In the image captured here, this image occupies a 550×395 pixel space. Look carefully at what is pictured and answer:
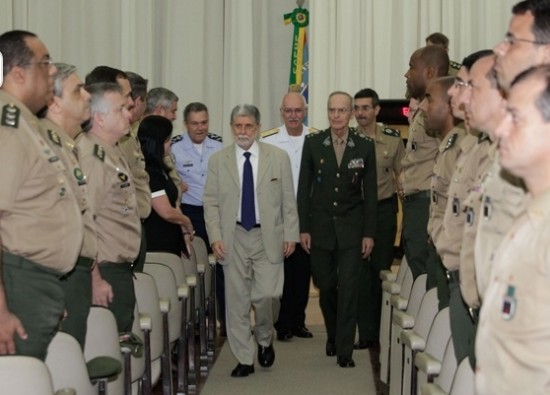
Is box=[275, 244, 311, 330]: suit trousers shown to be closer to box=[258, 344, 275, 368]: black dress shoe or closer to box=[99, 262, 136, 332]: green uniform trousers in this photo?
box=[258, 344, 275, 368]: black dress shoe

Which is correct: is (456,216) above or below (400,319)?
above

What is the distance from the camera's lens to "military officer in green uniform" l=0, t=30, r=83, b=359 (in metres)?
3.46

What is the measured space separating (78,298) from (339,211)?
9.85 ft

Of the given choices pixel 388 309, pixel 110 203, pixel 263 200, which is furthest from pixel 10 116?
pixel 263 200

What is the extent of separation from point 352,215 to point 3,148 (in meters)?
3.56

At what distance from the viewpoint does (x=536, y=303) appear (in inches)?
88.0

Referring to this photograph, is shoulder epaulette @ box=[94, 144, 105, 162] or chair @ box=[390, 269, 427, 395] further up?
shoulder epaulette @ box=[94, 144, 105, 162]

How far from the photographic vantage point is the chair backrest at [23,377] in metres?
2.78

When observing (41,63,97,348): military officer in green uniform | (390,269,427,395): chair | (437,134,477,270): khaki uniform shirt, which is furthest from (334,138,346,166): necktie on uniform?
(437,134,477,270): khaki uniform shirt

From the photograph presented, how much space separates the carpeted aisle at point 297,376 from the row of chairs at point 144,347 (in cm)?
13

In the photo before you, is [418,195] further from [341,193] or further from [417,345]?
[417,345]

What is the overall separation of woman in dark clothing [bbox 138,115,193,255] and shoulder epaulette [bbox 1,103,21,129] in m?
2.53

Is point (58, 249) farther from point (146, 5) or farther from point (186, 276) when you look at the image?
point (146, 5)

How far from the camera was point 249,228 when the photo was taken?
654 centimetres
